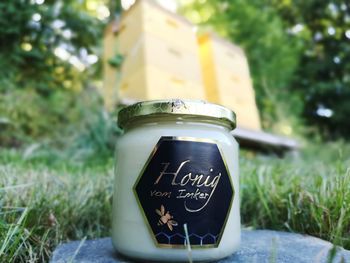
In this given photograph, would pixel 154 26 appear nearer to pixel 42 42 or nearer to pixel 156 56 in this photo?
pixel 156 56

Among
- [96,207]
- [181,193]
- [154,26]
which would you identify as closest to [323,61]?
[154,26]

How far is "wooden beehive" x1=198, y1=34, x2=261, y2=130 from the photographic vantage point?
287cm

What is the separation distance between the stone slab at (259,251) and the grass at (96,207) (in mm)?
46

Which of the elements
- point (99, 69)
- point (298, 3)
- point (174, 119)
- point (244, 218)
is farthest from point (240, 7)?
point (174, 119)

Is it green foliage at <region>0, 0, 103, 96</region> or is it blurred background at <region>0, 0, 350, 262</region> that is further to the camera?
green foliage at <region>0, 0, 103, 96</region>

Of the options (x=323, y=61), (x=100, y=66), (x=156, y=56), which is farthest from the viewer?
(x=323, y=61)

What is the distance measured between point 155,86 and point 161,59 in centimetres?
24

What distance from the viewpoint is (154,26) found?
2482mm

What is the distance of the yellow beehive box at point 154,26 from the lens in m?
2.44

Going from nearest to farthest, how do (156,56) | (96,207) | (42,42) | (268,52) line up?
(96,207), (42,42), (156,56), (268,52)

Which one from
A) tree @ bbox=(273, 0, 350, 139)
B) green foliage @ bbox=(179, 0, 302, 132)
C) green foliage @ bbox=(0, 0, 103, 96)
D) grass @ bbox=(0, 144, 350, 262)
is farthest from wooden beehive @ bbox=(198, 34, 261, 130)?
grass @ bbox=(0, 144, 350, 262)

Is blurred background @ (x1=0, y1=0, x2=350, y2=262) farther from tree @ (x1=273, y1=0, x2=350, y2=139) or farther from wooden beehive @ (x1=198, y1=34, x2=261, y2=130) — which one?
wooden beehive @ (x1=198, y1=34, x2=261, y2=130)

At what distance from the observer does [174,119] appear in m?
0.58

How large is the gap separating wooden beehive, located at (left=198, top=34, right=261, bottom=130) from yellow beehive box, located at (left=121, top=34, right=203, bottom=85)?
0.81 feet
